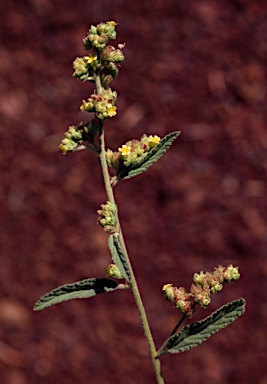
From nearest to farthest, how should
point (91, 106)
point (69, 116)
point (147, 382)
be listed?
1. point (91, 106)
2. point (147, 382)
3. point (69, 116)

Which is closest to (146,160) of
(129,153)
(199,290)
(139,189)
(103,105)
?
(129,153)

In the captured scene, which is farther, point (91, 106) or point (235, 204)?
point (235, 204)

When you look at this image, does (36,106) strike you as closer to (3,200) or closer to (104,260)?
(3,200)

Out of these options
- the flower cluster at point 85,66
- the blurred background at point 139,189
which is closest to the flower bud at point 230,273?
the flower cluster at point 85,66

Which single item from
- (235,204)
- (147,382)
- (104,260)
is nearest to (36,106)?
(104,260)

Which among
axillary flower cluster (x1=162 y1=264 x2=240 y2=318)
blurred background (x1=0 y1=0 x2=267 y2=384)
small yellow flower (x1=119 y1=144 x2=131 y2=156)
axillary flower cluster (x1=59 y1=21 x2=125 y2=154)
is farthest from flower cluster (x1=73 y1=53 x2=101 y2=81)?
blurred background (x1=0 y1=0 x2=267 y2=384)

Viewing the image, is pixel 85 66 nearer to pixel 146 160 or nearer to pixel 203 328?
pixel 146 160

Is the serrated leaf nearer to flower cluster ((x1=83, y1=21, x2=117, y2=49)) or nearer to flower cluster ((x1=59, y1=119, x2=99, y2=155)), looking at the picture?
flower cluster ((x1=59, y1=119, x2=99, y2=155))
